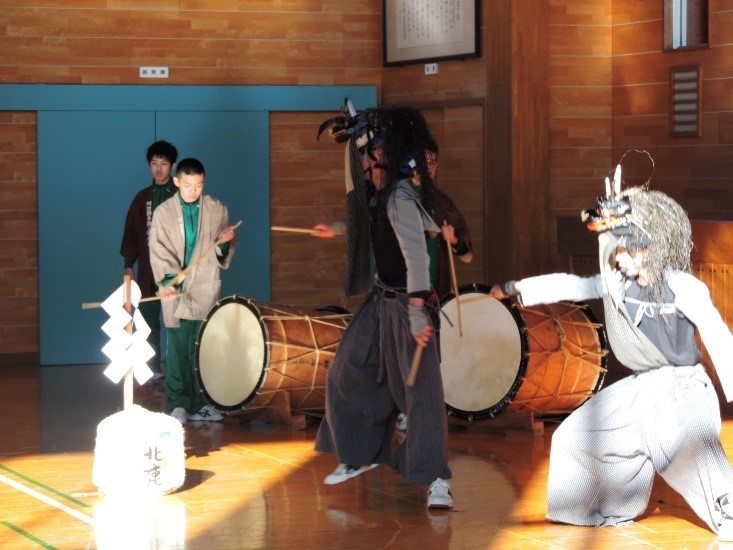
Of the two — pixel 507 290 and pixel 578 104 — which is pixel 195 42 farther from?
pixel 507 290

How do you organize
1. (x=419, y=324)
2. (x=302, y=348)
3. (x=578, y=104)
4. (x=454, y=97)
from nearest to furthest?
(x=419, y=324) → (x=302, y=348) → (x=578, y=104) → (x=454, y=97)

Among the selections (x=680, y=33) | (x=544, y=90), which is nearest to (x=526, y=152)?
(x=544, y=90)

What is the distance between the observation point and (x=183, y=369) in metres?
6.98

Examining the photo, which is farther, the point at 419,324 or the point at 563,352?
the point at 563,352

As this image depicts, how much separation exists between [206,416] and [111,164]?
2.75m

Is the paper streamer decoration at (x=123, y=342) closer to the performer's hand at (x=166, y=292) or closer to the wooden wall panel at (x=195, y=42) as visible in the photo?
the performer's hand at (x=166, y=292)

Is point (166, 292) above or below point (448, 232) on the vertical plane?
below

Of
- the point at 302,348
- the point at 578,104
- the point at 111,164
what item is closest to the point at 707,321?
the point at 302,348

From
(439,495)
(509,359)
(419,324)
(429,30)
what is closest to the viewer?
(419,324)

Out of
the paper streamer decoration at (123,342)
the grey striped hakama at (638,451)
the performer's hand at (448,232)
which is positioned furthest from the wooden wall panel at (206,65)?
the grey striped hakama at (638,451)

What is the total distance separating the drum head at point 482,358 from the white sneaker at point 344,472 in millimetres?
1218

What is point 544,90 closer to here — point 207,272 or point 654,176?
point 654,176

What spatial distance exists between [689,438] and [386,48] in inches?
201

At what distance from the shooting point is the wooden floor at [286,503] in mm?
4672
